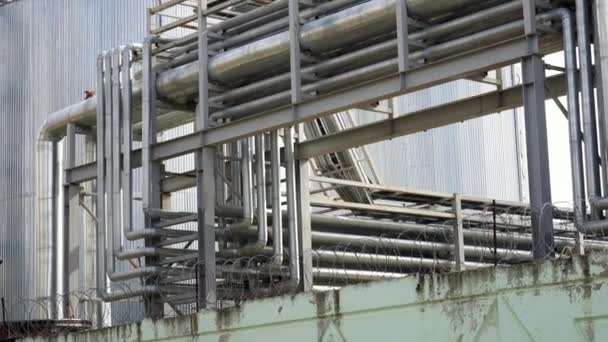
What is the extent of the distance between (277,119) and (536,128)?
544cm

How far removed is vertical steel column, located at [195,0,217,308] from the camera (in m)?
23.7

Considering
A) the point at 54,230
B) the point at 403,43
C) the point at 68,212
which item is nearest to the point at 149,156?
the point at 68,212

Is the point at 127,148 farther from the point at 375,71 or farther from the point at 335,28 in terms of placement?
the point at 375,71

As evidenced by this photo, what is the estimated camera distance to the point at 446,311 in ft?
53.6

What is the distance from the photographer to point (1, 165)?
35000mm

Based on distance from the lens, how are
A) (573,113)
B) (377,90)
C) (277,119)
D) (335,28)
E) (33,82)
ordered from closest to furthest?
(573,113), (377,90), (335,28), (277,119), (33,82)

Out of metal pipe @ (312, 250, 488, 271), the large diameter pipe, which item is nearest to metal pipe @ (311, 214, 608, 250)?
metal pipe @ (312, 250, 488, 271)

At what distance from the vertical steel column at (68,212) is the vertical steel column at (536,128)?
12.4 meters

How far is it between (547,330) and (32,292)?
Answer: 20780 millimetres

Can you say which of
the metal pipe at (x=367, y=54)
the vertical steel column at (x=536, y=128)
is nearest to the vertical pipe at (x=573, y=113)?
the vertical steel column at (x=536, y=128)

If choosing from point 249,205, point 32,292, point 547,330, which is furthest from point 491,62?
point 32,292

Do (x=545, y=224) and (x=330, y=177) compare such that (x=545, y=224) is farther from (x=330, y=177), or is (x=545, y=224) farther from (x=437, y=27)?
(x=330, y=177)

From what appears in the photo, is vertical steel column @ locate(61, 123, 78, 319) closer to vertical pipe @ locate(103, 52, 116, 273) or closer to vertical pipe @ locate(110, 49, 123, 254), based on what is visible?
vertical pipe @ locate(103, 52, 116, 273)

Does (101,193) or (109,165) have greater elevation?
(109,165)
